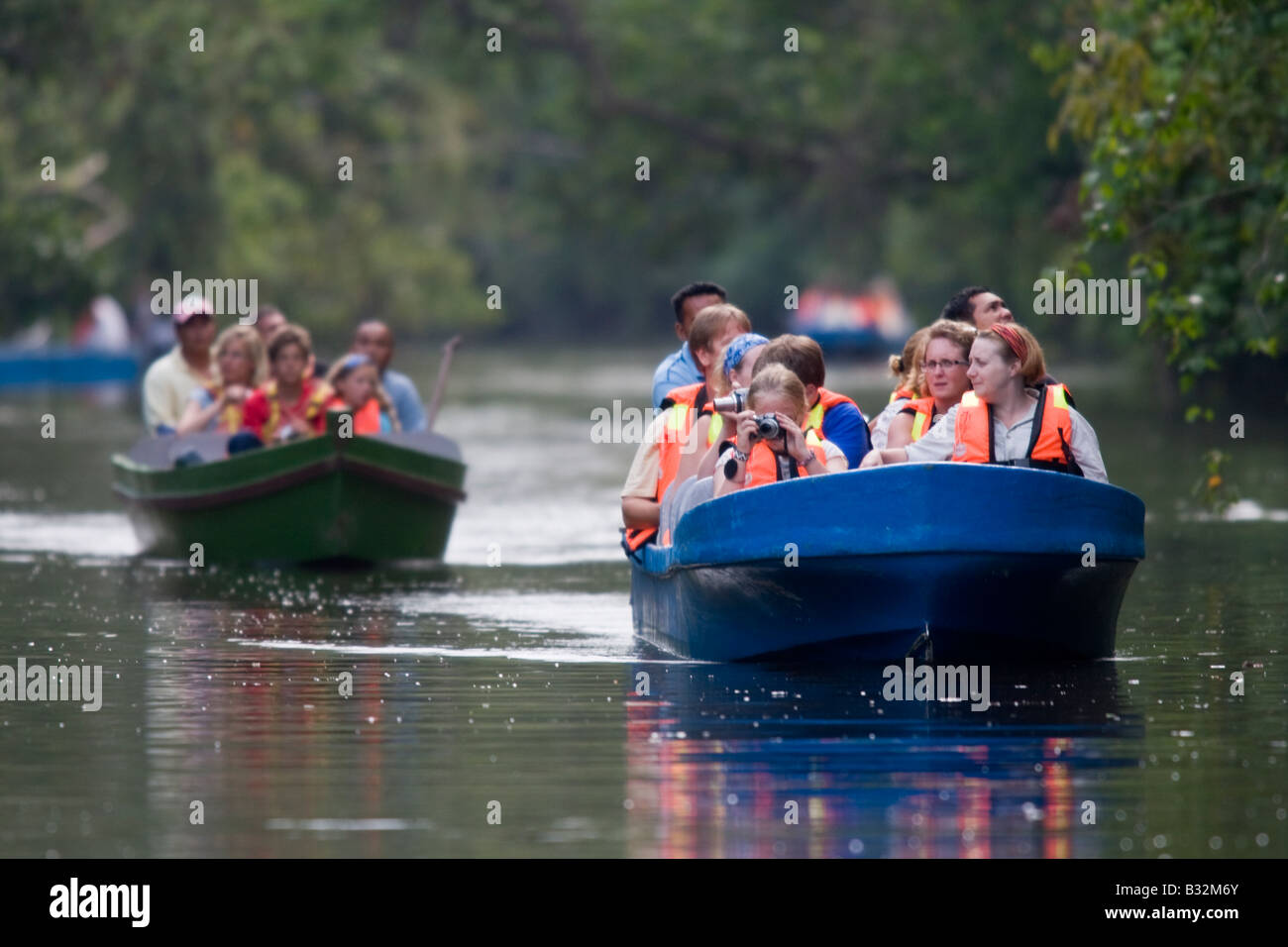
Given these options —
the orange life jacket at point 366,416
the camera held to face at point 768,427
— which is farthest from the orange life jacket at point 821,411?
the orange life jacket at point 366,416

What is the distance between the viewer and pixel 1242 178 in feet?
54.1

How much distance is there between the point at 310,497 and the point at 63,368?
38.5 meters

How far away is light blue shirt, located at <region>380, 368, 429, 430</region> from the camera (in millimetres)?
18375

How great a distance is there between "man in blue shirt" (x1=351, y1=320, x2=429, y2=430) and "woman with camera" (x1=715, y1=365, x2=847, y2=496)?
6.68 meters

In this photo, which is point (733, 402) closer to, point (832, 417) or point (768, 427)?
point (768, 427)

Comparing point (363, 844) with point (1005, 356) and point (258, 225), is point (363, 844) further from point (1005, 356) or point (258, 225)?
point (258, 225)

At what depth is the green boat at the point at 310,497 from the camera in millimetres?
17094

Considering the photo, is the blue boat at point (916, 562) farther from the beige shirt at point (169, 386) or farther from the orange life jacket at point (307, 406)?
the beige shirt at point (169, 386)

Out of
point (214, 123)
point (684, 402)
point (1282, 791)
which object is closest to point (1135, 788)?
point (1282, 791)

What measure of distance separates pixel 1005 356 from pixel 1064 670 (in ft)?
4.48

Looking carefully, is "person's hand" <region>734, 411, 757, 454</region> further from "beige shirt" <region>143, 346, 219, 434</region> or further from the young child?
"beige shirt" <region>143, 346, 219, 434</region>

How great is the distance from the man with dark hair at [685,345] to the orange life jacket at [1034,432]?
197 centimetres

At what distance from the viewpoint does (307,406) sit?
57.7ft

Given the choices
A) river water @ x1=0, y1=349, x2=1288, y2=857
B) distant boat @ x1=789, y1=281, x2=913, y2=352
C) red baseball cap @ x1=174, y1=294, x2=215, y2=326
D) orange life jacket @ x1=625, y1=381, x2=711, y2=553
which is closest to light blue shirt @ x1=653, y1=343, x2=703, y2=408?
orange life jacket @ x1=625, y1=381, x2=711, y2=553
